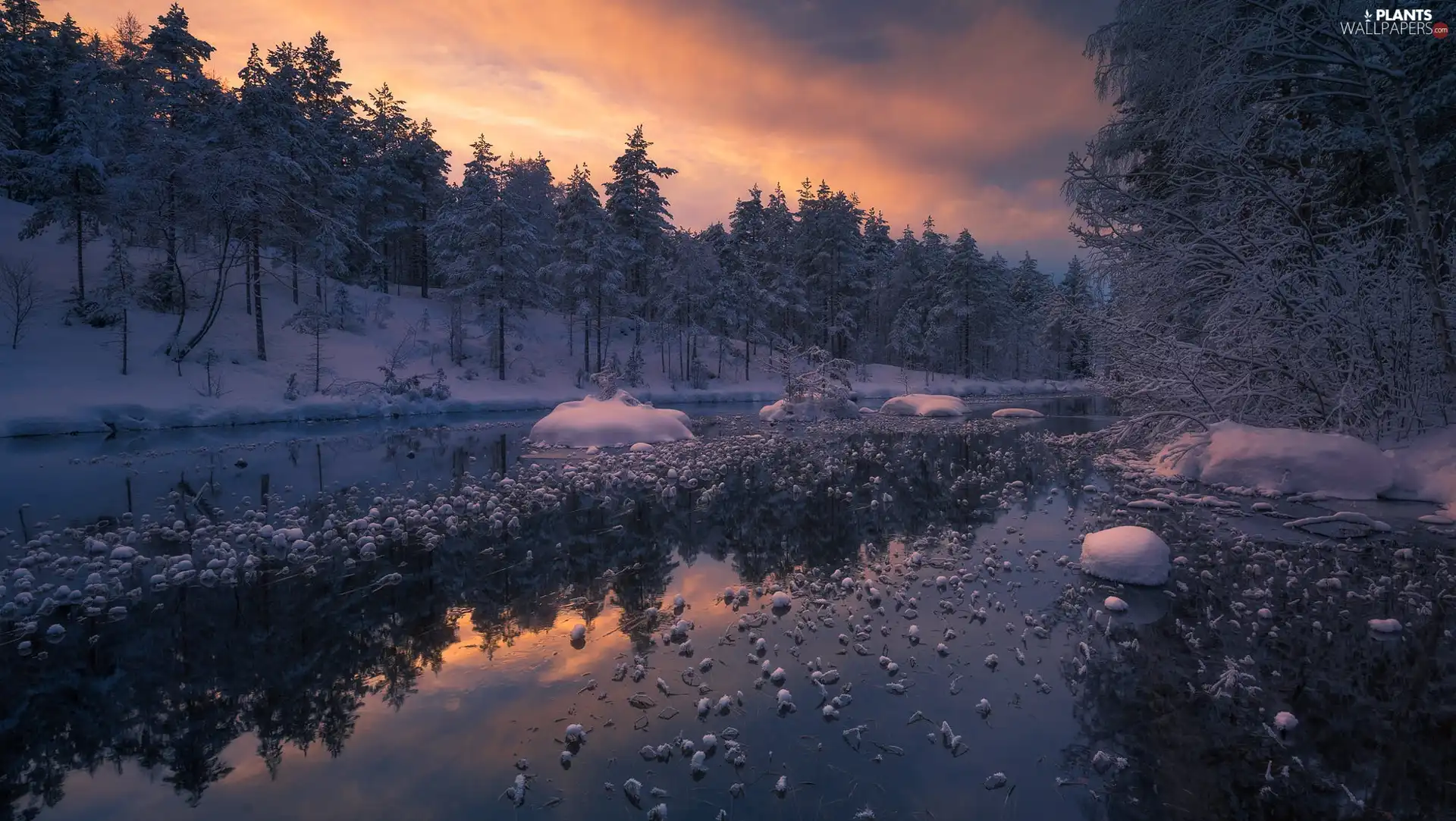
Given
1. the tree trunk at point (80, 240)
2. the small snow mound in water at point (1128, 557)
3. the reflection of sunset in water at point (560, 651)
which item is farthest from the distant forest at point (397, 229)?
the reflection of sunset in water at point (560, 651)

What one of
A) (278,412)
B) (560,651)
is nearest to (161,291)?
(278,412)

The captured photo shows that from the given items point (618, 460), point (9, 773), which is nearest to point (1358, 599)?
point (9, 773)

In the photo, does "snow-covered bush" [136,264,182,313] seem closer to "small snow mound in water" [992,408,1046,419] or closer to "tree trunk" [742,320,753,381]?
"tree trunk" [742,320,753,381]

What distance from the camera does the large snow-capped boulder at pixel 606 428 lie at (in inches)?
819

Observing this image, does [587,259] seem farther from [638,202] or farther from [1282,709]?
[1282,709]

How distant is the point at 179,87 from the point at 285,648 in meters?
46.0

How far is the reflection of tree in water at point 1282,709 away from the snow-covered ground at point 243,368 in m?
31.9

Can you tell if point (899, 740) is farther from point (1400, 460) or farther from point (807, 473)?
point (1400, 460)

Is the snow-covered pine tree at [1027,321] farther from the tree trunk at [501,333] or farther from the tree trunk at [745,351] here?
the tree trunk at [501,333]

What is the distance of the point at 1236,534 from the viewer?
30.1 ft

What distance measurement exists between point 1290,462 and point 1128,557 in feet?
24.0

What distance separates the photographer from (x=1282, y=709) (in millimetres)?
4516

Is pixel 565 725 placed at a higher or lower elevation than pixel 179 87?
lower

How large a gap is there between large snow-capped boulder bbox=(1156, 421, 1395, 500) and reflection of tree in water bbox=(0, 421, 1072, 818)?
605cm
